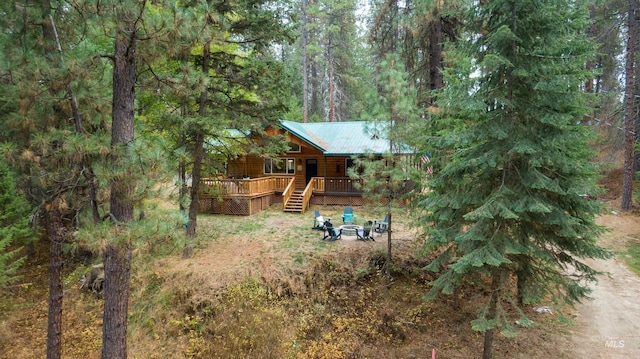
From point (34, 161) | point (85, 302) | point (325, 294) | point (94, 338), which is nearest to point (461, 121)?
point (325, 294)

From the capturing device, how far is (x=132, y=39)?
4719 millimetres

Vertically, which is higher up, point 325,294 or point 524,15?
point 524,15

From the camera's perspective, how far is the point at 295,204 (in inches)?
651

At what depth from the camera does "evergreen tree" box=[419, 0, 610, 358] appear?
532cm

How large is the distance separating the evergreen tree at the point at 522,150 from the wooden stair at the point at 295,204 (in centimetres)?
1029

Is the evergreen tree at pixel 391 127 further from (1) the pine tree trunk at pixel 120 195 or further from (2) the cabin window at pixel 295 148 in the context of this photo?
(2) the cabin window at pixel 295 148

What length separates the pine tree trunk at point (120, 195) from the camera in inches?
181

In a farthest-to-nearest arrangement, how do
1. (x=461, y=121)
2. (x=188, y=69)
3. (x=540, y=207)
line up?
1. (x=461, y=121)
2. (x=188, y=69)
3. (x=540, y=207)

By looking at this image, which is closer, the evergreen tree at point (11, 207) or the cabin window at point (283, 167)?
the evergreen tree at point (11, 207)

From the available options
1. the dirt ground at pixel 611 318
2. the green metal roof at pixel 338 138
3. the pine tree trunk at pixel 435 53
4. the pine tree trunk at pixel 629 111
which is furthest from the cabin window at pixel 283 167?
the pine tree trunk at pixel 629 111

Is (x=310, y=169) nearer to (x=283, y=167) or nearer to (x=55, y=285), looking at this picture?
(x=283, y=167)

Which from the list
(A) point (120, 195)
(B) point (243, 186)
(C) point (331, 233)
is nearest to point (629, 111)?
(C) point (331, 233)

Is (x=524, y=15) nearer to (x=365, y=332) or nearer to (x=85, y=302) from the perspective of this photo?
(x=365, y=332)

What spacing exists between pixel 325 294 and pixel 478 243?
4.57 metres
